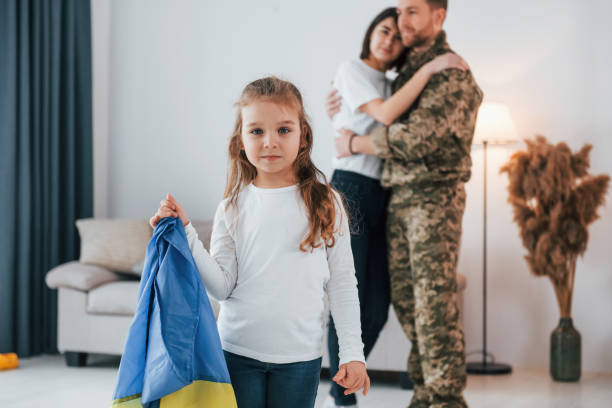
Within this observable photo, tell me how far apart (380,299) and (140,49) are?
299 centimetres

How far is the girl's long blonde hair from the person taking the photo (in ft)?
4.39

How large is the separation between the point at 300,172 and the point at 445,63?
90cm

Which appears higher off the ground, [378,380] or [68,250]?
[68,250]

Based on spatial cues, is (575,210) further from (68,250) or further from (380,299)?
(68,250)

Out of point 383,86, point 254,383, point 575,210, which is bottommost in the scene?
point 254,383

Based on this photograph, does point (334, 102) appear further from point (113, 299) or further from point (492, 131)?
point (113, 299)

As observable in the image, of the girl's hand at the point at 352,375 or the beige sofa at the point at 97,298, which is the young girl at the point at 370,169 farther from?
the beige sofa at the point at 97,298

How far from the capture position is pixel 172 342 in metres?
1.15

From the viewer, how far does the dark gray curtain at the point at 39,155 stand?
3701 mm

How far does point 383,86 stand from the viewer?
2.30 m

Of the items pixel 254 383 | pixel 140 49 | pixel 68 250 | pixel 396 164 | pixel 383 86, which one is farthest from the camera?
pixel 140 49

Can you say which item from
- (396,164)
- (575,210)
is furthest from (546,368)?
(396,164)

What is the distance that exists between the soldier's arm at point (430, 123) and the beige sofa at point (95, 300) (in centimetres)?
159

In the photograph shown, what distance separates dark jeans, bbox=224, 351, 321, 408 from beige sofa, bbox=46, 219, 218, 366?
203 centimetres
